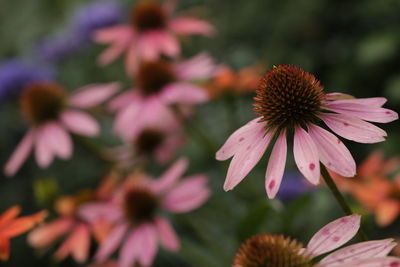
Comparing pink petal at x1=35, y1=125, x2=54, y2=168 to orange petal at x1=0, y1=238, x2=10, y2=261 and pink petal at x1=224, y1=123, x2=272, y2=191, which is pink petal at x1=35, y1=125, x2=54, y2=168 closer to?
orange petal at x1=0, y1=238, x2=10, y2=261

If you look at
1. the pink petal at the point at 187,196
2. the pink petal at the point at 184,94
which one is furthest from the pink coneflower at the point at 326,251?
the pink petal at the point at 184,94

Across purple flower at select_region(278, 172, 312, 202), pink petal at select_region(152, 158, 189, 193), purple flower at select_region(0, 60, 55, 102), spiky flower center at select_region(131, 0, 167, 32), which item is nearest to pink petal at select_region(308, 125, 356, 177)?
pink petal at select_region(152, 158, 189, 193)

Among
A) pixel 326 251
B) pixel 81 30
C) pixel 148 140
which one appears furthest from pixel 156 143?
pixel 81 30

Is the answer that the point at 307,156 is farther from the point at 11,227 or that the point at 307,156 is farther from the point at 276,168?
the point at 11,227

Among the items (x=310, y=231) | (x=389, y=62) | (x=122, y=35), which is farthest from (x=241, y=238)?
(x=389, y=62)

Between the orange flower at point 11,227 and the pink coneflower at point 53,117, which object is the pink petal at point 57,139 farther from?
the orange flower at point 11,227

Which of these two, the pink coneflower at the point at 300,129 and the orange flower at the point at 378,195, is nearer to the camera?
the pink coneflower at the point at 300,129

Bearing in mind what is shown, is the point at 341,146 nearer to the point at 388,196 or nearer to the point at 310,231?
the point at 388,196
